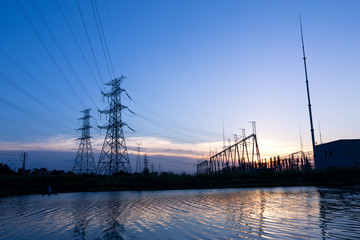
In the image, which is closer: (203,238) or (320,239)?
(320,239)

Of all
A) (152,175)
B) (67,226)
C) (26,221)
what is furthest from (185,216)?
(152,175)

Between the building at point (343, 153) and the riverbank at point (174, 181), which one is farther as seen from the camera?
the building at point (343, 153)

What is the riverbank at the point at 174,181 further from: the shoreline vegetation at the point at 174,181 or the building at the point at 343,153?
the building at the point at 343,153

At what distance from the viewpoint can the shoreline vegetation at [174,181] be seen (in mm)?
37344

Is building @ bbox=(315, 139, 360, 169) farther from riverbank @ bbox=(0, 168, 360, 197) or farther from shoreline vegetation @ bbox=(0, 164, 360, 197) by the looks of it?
riverbank @ bbox=(0, 168, 360, 197)

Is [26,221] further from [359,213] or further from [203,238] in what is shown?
[359,213]

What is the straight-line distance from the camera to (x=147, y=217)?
13.4 m

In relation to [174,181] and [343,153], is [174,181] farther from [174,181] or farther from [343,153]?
[343,153]

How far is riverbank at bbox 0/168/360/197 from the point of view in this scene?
37406mm

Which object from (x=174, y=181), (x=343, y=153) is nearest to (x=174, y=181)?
(x=174, y=181)

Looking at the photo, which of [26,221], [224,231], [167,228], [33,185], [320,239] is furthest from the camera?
[33,185]

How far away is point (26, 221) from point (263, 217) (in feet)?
36.2

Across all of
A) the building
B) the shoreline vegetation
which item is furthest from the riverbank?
the building

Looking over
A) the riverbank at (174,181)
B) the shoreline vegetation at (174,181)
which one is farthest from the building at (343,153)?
the riverbank at (174,181)
